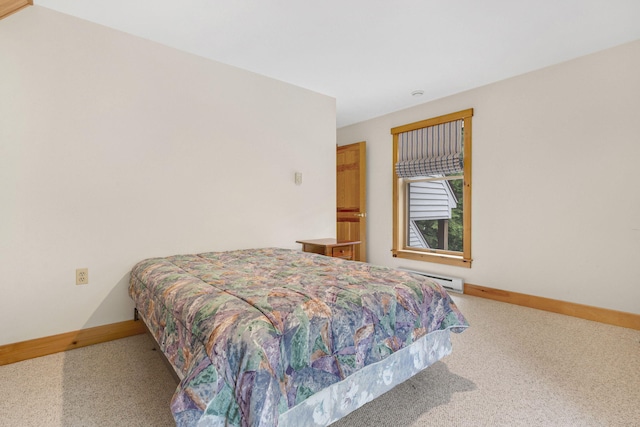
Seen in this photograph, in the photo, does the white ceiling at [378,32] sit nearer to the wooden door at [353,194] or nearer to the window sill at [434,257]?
the wooden door at [353,194]

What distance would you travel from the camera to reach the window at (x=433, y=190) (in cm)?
374

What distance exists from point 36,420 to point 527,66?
14.6 feet

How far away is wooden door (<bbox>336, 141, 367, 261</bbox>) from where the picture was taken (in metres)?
4.76

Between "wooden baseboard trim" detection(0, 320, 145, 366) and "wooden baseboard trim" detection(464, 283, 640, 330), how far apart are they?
3.44 m

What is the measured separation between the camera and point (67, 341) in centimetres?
223

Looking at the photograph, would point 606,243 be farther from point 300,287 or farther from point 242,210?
point 242,210

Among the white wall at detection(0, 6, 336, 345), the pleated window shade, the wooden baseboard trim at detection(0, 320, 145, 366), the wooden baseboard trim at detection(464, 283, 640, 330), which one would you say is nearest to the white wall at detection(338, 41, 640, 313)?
the wooden baseboard trim at detection(464, 283, 640, 330)

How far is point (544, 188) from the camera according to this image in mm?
3143

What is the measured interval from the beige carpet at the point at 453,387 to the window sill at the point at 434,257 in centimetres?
133

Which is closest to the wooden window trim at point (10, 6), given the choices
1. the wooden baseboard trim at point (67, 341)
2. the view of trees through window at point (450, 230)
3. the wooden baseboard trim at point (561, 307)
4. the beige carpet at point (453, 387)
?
the wooden baseboard trim at point (67, 341)

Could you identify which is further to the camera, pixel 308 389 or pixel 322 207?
pixel 322 207

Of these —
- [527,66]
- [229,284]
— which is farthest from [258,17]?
[527,66]

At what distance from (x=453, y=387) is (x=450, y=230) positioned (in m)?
2.62

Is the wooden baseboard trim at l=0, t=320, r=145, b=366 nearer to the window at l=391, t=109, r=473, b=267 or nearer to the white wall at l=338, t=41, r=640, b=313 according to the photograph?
the window at l=391, t=109, r=473, b=267
